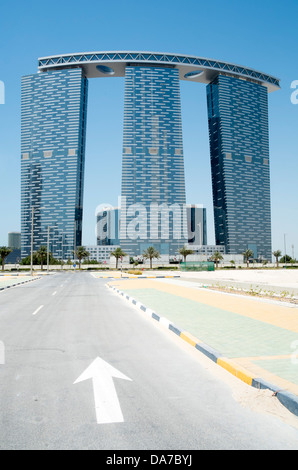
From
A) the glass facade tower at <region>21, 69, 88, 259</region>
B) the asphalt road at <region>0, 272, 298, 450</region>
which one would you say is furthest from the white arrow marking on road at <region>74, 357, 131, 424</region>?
the glass facade tower at <region>21, 69, 88, 259</region>

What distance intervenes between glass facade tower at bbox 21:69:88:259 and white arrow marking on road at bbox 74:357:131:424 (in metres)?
177

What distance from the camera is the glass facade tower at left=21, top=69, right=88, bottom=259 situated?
181750 mm

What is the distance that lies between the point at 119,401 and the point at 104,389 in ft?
1.66

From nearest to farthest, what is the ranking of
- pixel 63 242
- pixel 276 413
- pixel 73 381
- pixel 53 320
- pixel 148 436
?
pixel 148 436 < pixel 276 413 < pixel 73 381 < pixel 53 320 < pixel 63 242

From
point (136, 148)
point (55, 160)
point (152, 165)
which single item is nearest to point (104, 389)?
point (152, 165)

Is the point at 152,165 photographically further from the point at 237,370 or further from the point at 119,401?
the point at 119,401

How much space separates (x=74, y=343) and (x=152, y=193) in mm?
181904

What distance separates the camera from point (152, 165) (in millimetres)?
190500

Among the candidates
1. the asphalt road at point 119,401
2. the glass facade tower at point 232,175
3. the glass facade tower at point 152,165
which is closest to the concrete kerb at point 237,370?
the asphalt road at point 119,401

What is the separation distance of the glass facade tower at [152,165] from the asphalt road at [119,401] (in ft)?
583

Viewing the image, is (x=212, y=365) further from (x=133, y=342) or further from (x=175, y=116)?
(x=175, y=116)

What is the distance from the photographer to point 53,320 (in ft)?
36.3

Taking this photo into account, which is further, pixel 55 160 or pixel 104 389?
pixel 55 160

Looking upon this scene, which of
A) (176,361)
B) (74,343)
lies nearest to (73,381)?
(176,361)
